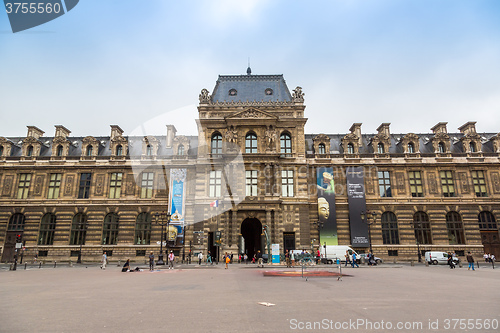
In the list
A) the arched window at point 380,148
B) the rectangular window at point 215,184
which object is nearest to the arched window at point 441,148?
the arched window at point 380,148

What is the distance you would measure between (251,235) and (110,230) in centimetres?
2104

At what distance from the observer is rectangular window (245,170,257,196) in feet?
142

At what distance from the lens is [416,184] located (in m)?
46.0

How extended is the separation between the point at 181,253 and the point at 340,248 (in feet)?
69.1

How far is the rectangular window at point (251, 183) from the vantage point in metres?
43.4

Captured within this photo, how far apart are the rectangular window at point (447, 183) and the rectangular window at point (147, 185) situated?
4214cm

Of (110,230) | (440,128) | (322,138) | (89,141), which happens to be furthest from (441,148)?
(89,141)

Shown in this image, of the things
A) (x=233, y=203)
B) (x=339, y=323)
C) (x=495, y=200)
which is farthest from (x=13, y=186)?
(x=495, y=200)

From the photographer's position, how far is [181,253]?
4372 cm

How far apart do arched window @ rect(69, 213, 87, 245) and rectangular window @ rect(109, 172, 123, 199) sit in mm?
4975

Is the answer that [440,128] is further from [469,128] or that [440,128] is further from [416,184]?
[416,184]

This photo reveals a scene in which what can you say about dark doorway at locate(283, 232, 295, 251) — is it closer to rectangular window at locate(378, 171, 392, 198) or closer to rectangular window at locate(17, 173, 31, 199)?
rectangular window at locate(378, 171, 392, 198)

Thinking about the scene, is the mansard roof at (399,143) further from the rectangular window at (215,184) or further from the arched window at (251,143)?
the rectangular window at (215,184)

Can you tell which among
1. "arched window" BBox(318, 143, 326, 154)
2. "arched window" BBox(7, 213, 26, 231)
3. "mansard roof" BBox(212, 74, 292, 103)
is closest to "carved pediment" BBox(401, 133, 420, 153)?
"arched window" BBox(318, 143, 326, 154)
